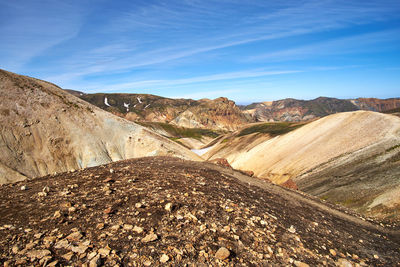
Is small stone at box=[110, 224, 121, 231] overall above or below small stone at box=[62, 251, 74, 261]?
above

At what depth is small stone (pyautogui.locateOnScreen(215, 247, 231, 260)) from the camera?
5297mm

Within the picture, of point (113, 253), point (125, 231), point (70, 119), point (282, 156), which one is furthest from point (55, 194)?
point (282, 156)

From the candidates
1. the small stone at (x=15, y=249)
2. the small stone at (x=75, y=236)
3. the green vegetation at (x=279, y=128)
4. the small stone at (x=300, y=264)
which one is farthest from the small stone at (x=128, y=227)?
the green vegetation at (x=279, y=128)

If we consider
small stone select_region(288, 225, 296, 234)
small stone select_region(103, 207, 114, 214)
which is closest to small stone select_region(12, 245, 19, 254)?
small stone select_region(103, 207, 114, 214)

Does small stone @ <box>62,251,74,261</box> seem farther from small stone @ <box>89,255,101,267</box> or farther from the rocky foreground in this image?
small stone @ <box>89,255,101,267</box>

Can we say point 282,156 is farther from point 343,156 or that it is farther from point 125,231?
point 125,231

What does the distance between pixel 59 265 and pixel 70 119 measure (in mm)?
28755

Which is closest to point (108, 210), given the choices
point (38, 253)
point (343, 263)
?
point (38, 253)

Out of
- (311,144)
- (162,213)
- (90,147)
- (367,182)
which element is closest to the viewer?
(162,213)

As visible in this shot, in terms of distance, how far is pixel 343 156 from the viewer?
31156 millimetres

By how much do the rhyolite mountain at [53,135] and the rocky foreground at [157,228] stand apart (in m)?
16.9

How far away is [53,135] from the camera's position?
25.9m

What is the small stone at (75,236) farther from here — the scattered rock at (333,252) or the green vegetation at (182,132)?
the green vegetation at (182,132)

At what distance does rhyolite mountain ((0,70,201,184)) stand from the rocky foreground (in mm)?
16922
